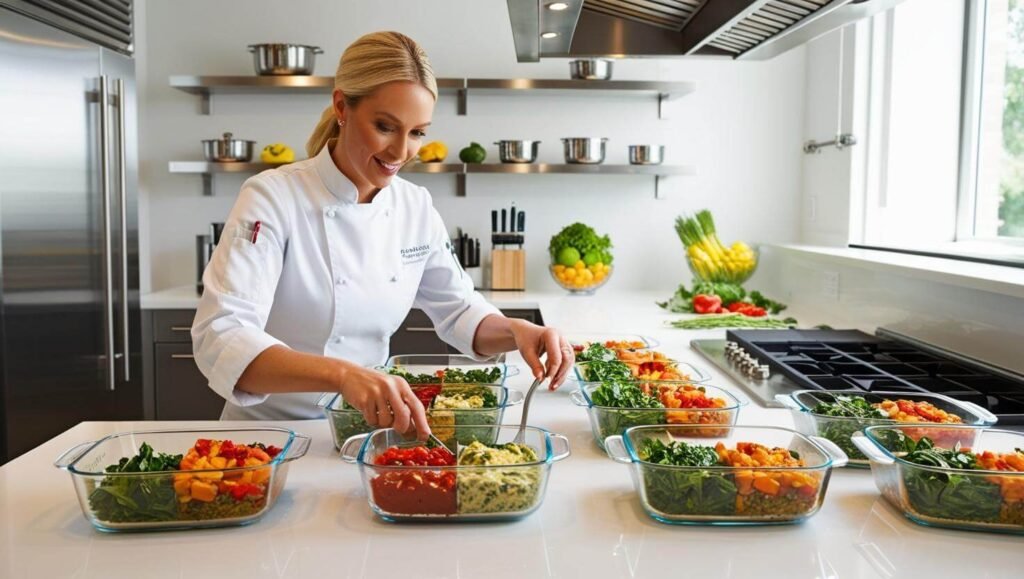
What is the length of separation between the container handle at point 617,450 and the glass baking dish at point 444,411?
25cm

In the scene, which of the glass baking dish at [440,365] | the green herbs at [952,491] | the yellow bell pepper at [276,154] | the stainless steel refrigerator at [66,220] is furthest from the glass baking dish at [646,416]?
the yellow bell pepper at [276,154]

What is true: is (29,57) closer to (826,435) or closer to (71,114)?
(71,114)

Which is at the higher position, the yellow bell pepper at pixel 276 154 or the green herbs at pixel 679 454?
the yellow bell pepper at pixel 276 154

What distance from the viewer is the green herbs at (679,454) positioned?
1.22m

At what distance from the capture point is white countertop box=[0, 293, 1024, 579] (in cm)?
107

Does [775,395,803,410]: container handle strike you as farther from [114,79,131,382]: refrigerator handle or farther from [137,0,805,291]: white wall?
[137,0,805,291]: white wall

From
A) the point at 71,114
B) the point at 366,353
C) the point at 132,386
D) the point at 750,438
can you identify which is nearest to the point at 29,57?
the point at 71,114

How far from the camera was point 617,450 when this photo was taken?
130cm

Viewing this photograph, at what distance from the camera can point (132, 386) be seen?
3562 mm

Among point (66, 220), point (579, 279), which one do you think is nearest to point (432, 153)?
point (579, 279)

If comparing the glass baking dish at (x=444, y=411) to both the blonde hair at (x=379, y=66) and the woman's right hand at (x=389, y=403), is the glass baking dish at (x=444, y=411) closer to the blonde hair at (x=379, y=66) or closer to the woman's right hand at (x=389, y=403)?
the woman's right hand at (x=389, y=403)

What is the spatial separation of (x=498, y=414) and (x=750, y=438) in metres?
0.40

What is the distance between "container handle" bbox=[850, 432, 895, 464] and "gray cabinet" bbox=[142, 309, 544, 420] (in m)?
2.56

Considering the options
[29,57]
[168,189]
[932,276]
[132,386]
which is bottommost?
[132,386]
